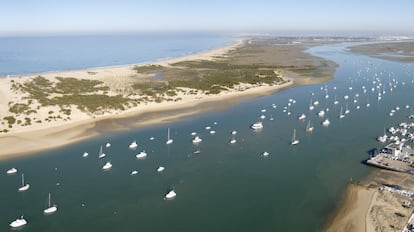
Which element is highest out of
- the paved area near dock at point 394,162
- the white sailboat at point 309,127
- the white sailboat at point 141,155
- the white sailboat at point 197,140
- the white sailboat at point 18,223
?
the paved area near dock at point 394,162

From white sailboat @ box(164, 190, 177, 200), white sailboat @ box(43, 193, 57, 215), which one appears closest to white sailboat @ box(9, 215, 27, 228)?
white sailboat @ box(43, 193, 57, 215)

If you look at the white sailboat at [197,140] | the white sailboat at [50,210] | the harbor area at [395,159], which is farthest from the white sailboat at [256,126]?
the white sailboat at [50,210]

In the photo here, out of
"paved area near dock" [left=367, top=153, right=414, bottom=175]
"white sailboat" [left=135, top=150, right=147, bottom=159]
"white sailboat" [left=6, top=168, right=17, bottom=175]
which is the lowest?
"white sailboat" [left=6, top=168, right=17, bottom=175]

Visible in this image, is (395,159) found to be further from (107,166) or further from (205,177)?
(107,166)

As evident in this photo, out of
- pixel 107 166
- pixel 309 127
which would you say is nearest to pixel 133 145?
pixel 107 166

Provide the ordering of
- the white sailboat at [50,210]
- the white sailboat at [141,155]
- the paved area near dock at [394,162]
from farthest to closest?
the white sailboat at [141,155]
the paved area near dock at [394,162]
the white sailboat at [50,210]

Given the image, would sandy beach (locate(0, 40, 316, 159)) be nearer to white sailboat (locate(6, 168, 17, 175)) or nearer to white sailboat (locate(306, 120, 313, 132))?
white sailboat (locate(6, 168, 17, 175))

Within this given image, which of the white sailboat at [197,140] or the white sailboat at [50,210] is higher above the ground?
the white sailboat at [197,140]

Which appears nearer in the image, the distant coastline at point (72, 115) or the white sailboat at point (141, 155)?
the white sailboat at point (141, 155)

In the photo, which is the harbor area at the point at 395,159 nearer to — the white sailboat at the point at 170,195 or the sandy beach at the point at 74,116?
the white sailboat at the point at 170,195
